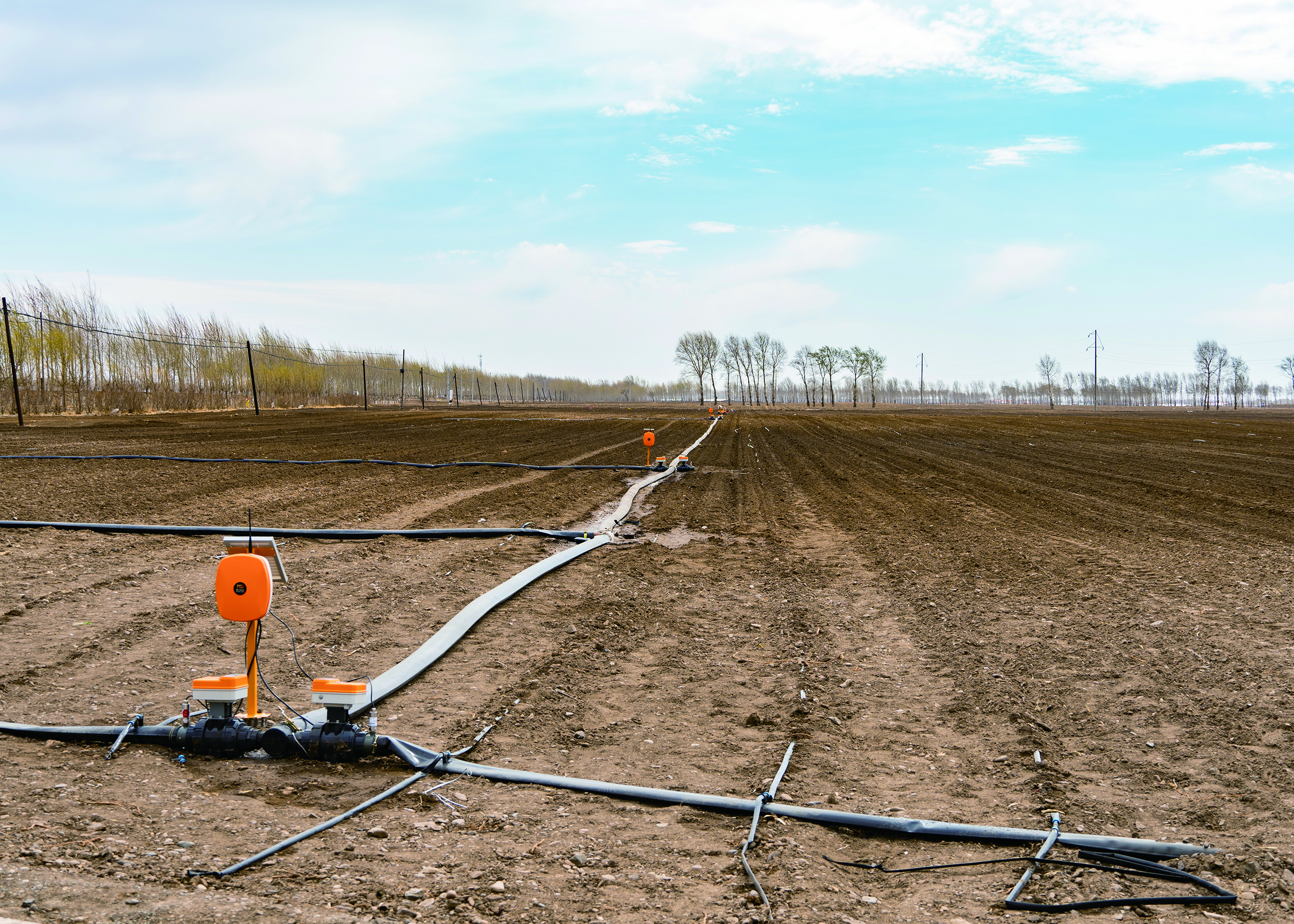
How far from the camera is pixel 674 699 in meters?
5.12

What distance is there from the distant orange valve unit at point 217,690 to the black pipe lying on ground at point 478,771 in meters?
0.13

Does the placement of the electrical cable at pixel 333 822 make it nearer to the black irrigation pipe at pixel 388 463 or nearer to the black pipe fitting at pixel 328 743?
the black pipe fitting at pixel 328 743

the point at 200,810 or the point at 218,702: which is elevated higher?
the point at 218,702

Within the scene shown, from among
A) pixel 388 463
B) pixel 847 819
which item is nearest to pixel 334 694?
pixel 847 819

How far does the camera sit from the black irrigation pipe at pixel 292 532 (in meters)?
9.11

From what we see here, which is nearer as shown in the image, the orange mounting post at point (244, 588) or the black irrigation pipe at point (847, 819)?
the black irrigation pipe at point (847, 819)

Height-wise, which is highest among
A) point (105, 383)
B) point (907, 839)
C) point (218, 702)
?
point (105, 383)

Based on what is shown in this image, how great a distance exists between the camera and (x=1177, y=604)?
23.1ft

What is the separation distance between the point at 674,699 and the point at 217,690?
2.53 m

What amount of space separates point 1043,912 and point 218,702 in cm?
372

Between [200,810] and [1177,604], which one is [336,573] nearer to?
[200,810]

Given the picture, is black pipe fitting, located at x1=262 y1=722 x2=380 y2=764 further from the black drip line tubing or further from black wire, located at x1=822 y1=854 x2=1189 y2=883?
black wire, located at x1=822 y1=854 x2=1189 y2=883

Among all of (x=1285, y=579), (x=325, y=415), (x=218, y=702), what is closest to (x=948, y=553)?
(x=1285, y=579)

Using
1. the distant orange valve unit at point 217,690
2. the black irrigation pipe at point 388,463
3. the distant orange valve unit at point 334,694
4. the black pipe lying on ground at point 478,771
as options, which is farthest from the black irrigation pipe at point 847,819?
the black irrigation pipe at point 388,463
